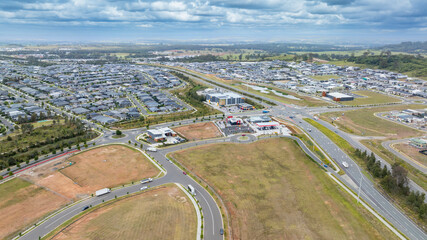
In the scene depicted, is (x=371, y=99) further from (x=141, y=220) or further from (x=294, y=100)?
(x=141, y=220)

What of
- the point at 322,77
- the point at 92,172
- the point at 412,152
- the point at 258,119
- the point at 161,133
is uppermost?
the point at 322,77

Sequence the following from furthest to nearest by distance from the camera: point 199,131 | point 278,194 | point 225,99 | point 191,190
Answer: point 225,99 → point 199,131 → point 278,194 → point 191,190

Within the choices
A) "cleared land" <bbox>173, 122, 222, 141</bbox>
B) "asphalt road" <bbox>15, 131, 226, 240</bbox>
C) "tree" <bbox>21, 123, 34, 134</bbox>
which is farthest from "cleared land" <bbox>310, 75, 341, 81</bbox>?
"tree" <bbox>21, 123, 34, 134</bbox>

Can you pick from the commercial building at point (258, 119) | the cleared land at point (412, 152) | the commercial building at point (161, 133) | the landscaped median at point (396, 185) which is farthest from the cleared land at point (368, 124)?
the commercial building at point (161, 133)

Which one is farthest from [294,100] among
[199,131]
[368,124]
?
[199,131]

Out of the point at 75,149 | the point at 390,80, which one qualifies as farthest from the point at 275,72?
the point at 75,149

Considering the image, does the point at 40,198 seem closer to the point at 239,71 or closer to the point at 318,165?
the point at 318,165

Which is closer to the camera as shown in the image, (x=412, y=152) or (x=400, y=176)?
(x=400, y=176)

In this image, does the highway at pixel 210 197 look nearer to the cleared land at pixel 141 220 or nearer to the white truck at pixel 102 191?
the white truck at pixel 102 191
